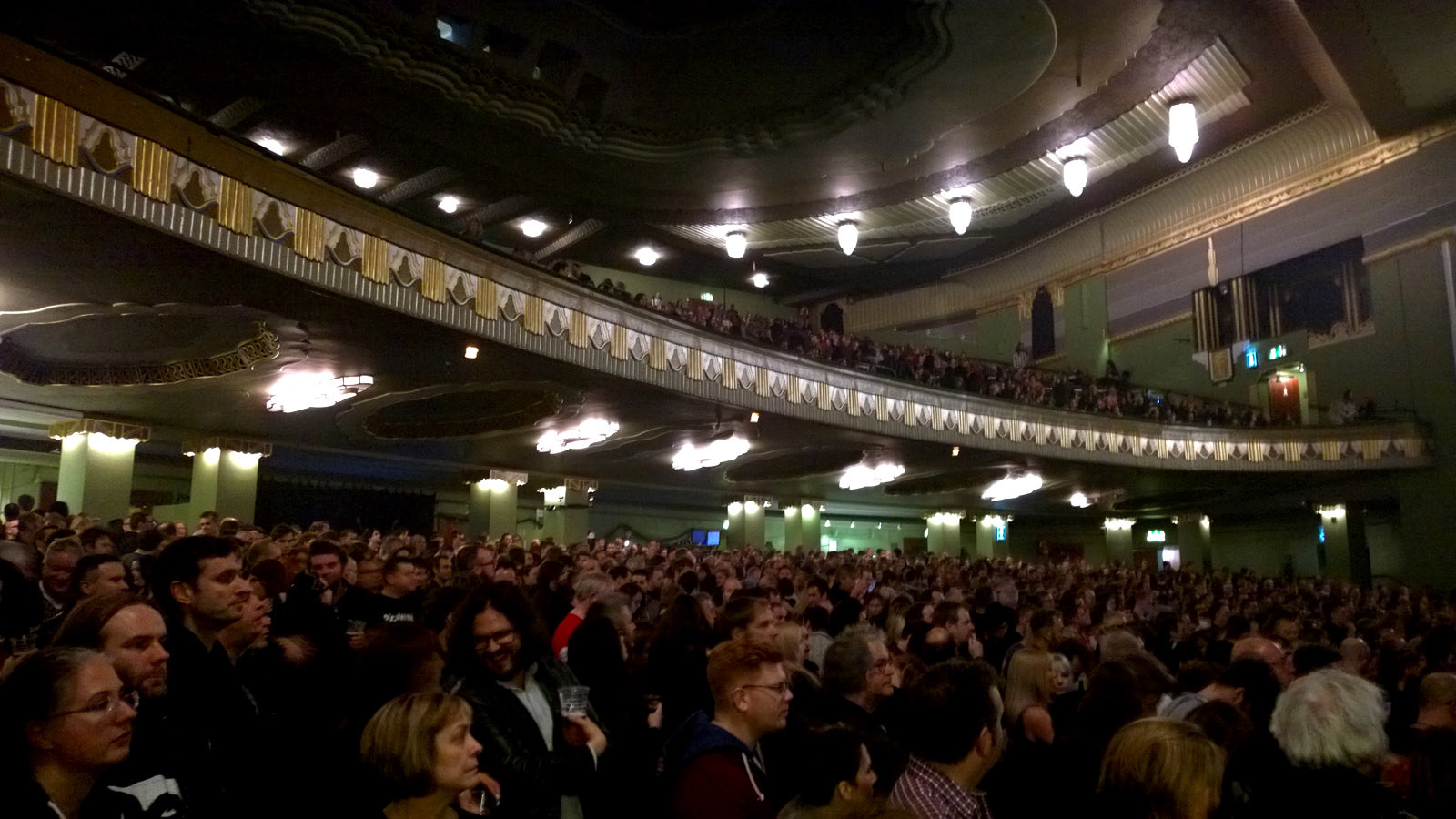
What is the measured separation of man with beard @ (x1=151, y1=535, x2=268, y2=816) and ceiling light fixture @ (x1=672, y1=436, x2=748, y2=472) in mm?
13934

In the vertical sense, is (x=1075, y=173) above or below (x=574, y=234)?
above

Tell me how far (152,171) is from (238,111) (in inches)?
297

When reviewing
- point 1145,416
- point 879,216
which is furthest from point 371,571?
point 1145,416

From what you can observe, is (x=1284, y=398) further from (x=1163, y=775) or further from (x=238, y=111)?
(x=1163, y=775)

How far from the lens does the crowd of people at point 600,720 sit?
2441 mm

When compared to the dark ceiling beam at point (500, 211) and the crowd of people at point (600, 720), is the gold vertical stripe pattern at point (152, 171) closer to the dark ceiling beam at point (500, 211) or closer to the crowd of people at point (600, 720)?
the crowd of people at point (600, 720)

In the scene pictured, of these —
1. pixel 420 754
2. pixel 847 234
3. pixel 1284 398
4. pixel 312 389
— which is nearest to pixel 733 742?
pixel 420 754

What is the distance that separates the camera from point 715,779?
8.80 feet

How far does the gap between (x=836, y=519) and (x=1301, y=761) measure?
27670 mm

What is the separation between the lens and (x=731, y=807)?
2.62 meters

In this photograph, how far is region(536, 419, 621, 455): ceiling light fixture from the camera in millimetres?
15930

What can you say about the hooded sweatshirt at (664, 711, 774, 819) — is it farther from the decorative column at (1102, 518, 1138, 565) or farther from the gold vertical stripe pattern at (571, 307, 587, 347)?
the decorative column at (1102, 518, 1138, 565)

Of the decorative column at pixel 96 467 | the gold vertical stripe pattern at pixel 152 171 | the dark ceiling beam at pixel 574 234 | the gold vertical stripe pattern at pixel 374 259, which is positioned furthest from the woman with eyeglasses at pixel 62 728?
the dark ceiling beam at pixel 574 234

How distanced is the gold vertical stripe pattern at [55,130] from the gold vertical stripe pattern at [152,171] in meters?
0.44
